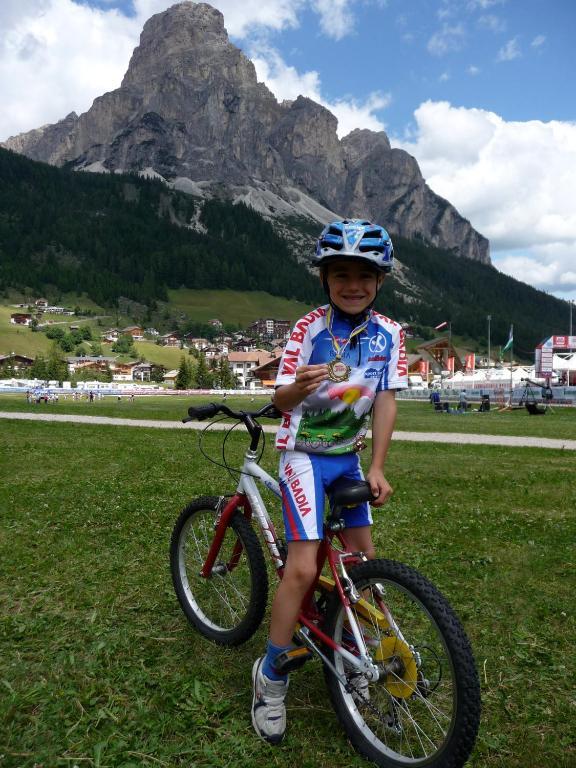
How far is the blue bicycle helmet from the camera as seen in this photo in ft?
11.7

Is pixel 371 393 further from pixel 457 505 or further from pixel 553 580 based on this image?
pixel 457 505

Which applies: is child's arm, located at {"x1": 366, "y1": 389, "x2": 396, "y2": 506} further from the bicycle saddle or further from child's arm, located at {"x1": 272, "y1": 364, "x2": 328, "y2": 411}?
child's arm, located at {"x1": 272, "y1": 364, "x2": 328, "y2": 411}

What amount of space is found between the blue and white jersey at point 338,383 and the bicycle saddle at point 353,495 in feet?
0.99

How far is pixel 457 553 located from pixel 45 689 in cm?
507

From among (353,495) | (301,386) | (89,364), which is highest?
(89,364)

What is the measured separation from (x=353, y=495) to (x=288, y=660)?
1183mm

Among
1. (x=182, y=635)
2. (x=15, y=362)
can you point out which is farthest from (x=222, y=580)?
(x=15, y=362)

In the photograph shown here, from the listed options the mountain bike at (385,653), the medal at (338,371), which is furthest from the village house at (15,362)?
the medal at (338,371)

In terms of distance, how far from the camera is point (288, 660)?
3.58 metres

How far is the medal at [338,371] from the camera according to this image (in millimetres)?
3426

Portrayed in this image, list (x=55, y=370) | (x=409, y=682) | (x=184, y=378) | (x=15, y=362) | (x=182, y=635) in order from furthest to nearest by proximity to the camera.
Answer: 1. (x=15, y=362)
2. (x=55, y=370)
3. (x=184, y=378)
4. (x=182, y=635)
5. (x=409, y=682)

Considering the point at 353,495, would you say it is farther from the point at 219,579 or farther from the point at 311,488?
the point at 219,579

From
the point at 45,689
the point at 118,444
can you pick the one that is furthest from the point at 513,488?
the point at 118,444

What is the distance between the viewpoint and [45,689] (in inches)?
159
